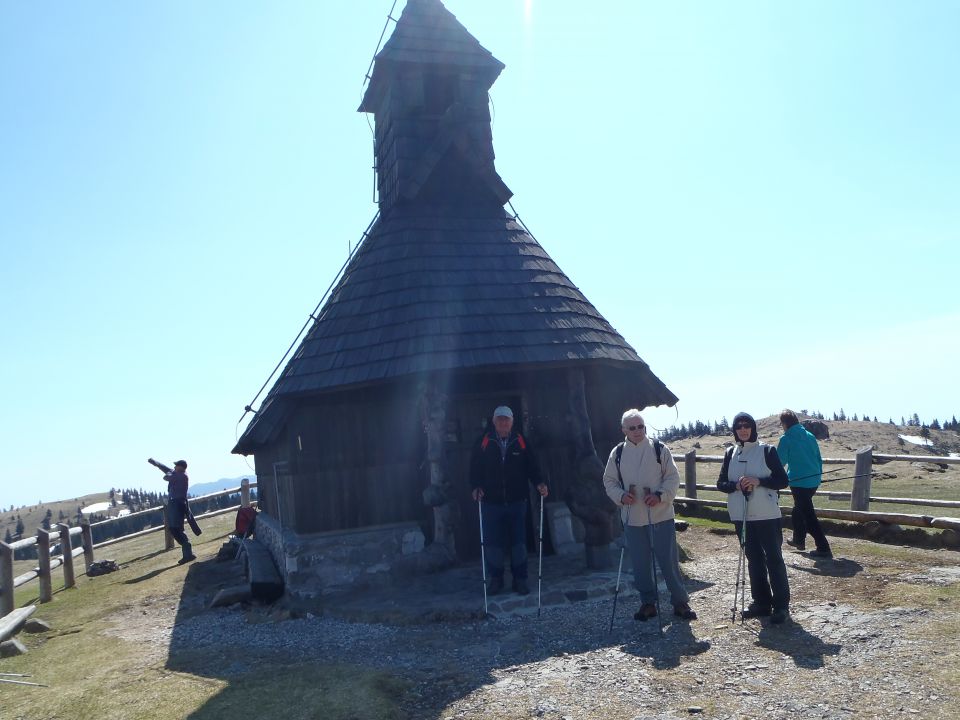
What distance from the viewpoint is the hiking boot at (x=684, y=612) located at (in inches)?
235

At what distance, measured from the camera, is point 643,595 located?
19.9 feet

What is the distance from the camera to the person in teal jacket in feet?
26.1

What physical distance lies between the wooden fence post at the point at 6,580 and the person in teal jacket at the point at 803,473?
29.7 feet

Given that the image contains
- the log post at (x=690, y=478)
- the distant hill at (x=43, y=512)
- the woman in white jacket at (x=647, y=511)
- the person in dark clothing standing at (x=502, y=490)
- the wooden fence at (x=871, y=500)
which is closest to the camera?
the woman in white jacket at (x=647, y=511)

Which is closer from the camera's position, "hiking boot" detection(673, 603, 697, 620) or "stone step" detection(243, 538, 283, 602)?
"hiking boot" detection(673, 603, 697, 620)

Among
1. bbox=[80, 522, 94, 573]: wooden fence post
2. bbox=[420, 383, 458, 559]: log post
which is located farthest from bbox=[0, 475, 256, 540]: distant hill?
bbox=[420, 383, 458, 559]: log post

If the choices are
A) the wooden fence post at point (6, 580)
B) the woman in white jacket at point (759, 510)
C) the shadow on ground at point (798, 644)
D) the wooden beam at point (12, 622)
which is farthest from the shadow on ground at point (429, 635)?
the wooden fence post at point (6, 580)

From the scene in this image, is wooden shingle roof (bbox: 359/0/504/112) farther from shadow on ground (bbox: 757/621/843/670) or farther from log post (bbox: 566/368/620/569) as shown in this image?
shadow on ground (bbox: 757/621/843/670)

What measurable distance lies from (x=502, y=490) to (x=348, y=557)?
204 cm

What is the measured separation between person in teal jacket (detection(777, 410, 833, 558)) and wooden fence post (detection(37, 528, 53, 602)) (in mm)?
10009

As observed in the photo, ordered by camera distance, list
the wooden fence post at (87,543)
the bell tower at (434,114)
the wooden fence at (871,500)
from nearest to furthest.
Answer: the wooden fence at (871,500)
the bell tower at (434,114)
the wooden fence post at (87,543)

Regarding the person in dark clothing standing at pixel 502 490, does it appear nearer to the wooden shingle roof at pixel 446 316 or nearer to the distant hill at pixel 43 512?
the wooden shingle roof at pixel 446 316

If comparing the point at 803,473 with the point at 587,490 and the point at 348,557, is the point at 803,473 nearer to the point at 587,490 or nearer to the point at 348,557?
the point at 587,490

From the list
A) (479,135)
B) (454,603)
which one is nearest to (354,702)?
(454,603)
